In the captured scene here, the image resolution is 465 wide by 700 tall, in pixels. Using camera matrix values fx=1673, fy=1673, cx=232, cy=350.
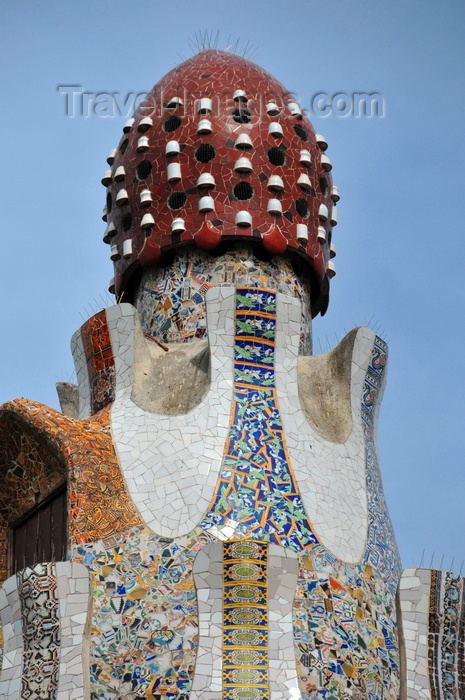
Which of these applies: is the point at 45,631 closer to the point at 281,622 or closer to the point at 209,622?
the point at 209,622

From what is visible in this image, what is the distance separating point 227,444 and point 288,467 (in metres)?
0.51

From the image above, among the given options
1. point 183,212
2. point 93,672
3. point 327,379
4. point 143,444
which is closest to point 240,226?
point 183,212

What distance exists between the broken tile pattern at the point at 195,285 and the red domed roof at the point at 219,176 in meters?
0.18

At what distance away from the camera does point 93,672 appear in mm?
12109

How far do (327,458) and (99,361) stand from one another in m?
2.16

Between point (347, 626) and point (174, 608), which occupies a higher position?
point (174, 608)

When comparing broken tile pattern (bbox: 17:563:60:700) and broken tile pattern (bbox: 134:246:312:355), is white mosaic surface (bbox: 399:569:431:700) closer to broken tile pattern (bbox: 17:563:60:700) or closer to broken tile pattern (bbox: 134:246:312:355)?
broken tile pattern (bbox: 17:563:60:700)

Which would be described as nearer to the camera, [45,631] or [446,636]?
[45,631]

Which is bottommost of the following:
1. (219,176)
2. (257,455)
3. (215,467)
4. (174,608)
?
(174,608)

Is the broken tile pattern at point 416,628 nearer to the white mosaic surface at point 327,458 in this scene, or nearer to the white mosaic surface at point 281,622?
the white mosaic surface at point 327,458

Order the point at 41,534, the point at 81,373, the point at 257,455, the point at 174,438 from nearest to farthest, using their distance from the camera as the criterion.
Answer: the point at 257,455
the point at 174,438
the point at 41,534
the point at 81,373

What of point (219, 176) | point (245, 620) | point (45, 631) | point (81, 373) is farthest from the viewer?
point (219, 176)

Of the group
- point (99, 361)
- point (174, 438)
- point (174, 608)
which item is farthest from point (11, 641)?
point (99, 361)

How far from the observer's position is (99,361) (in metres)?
14.2
